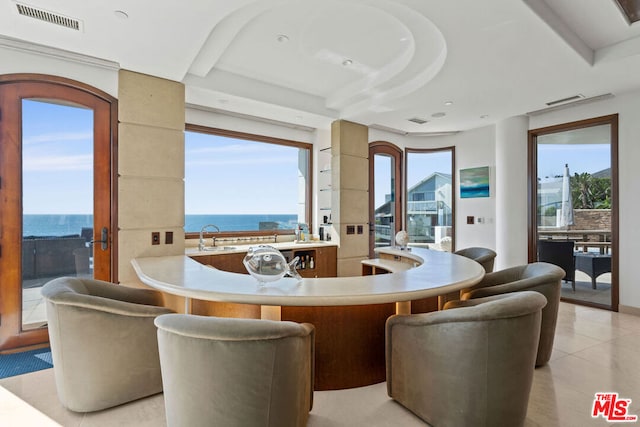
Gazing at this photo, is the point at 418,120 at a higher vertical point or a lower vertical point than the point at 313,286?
higher

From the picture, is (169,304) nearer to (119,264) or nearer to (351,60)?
(119,264)

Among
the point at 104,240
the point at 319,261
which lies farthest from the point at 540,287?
the point at 104,240

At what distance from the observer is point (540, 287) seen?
2.44m

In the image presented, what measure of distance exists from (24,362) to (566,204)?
6548 mm

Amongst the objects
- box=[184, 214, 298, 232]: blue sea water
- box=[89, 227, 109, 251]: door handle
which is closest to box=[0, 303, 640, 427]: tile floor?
box=[89, 227, 109, 251]: door handle

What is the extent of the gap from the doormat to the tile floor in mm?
137

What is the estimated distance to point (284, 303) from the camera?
1.64 meters

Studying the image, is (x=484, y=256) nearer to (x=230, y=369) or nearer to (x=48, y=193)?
(x=230, y=369)

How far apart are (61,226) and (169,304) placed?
162 centimetres

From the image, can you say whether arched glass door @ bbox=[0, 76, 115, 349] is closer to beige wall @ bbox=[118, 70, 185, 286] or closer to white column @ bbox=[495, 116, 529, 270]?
beige wall @ bbox=[118, 70, 185, 286]

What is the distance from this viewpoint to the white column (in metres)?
4.96

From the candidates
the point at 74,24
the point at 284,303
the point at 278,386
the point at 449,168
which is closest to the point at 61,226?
the point at 74,24

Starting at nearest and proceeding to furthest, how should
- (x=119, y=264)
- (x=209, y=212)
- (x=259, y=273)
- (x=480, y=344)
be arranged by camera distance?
(x=480, y=344), (x=259, y=273), (x=119, y=264), (x=209, y=212)

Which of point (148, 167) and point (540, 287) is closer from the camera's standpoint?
point (540, 287)
